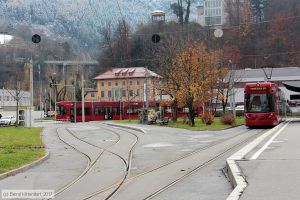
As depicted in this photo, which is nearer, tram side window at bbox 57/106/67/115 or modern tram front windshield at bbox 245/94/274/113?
modern tram front windshield at bbox 245/94/274/113

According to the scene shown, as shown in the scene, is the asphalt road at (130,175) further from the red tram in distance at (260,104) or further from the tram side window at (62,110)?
the tram side window at (62,110)

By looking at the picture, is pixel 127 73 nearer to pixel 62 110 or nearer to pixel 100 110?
pixel 100 110

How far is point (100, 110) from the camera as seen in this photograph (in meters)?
81.2

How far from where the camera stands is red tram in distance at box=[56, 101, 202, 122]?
78.9 m

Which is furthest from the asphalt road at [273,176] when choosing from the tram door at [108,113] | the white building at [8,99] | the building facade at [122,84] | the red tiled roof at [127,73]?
the white building at [8,99]

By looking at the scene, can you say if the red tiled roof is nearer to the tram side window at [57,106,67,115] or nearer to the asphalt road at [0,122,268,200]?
the tram side window at [57,106,67,115]

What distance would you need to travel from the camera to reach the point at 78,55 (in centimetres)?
8431

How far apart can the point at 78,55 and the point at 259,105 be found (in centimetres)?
4839

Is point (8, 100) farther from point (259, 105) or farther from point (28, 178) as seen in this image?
point (28, 178)

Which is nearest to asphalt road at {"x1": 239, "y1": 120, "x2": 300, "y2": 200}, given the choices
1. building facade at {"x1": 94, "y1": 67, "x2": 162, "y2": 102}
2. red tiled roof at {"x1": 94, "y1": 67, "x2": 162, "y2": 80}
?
red tiled roof at {"x1": 94, "y1": 67, "x2": 162, "y2": 80}

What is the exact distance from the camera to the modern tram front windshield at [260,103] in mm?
41125

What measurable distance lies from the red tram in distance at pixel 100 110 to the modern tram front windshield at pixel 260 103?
35780 mm

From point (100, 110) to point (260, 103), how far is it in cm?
4346

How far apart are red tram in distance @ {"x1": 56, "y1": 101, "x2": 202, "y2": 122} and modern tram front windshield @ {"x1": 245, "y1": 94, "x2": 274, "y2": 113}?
35780 millimetres
